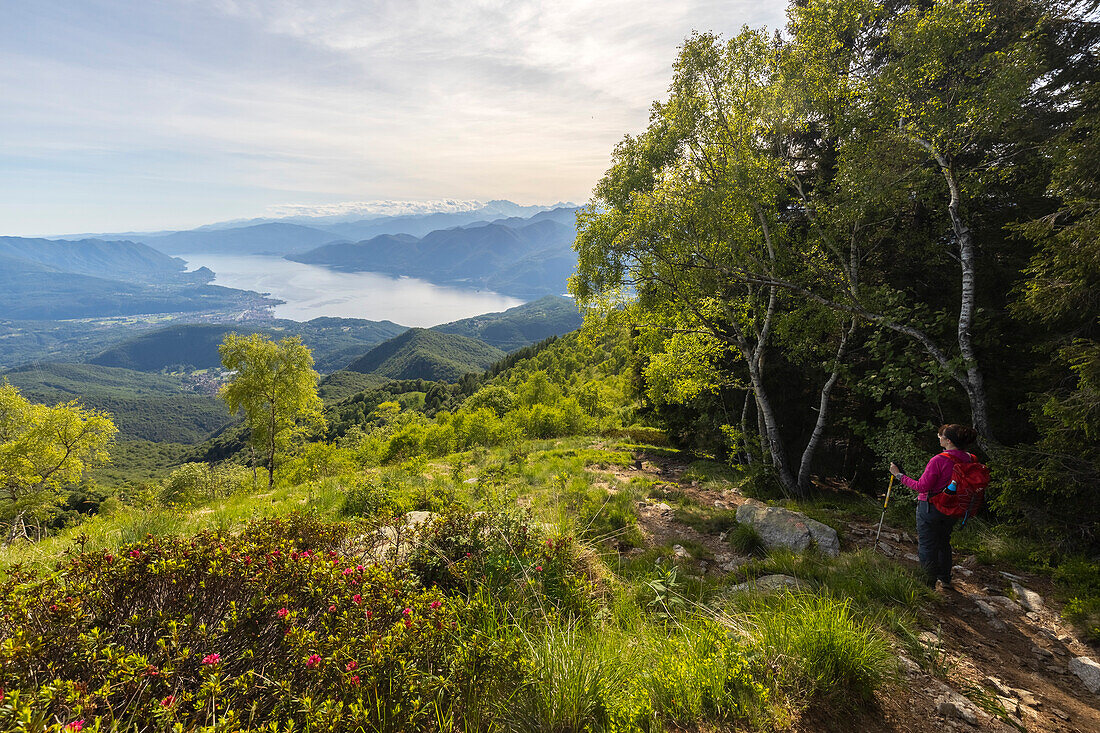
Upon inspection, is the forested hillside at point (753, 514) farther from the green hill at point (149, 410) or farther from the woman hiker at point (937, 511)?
the green hill at point (149, 410)

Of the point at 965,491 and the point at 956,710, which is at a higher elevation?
the point at 965,491

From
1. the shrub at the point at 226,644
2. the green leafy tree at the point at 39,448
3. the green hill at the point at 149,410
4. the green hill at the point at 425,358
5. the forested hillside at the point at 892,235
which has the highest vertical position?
the forested hillside at the point at 892,235

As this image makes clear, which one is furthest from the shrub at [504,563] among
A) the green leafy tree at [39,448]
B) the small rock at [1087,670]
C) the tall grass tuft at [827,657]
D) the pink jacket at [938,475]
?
the green leafy tree at [39,448]

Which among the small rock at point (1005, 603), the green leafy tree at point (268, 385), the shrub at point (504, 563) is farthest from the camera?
the green leafy tree at point (268, 385)

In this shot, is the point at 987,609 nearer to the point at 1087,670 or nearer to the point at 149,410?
the point at 1087,670

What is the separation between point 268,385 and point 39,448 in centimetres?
1400

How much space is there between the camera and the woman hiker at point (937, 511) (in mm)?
5312

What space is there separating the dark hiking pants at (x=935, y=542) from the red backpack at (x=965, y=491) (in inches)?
5.4

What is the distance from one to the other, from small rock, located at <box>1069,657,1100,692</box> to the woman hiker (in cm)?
131

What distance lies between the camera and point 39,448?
896 inches

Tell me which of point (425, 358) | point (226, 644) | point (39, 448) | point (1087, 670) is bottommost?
point (425, 358)

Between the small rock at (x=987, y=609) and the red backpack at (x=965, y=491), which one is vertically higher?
the red backpack at (x=965, y=491)

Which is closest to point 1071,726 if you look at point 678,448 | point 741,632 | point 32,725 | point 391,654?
point 741,632

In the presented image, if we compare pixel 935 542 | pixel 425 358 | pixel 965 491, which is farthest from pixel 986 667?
pixel 425 358
